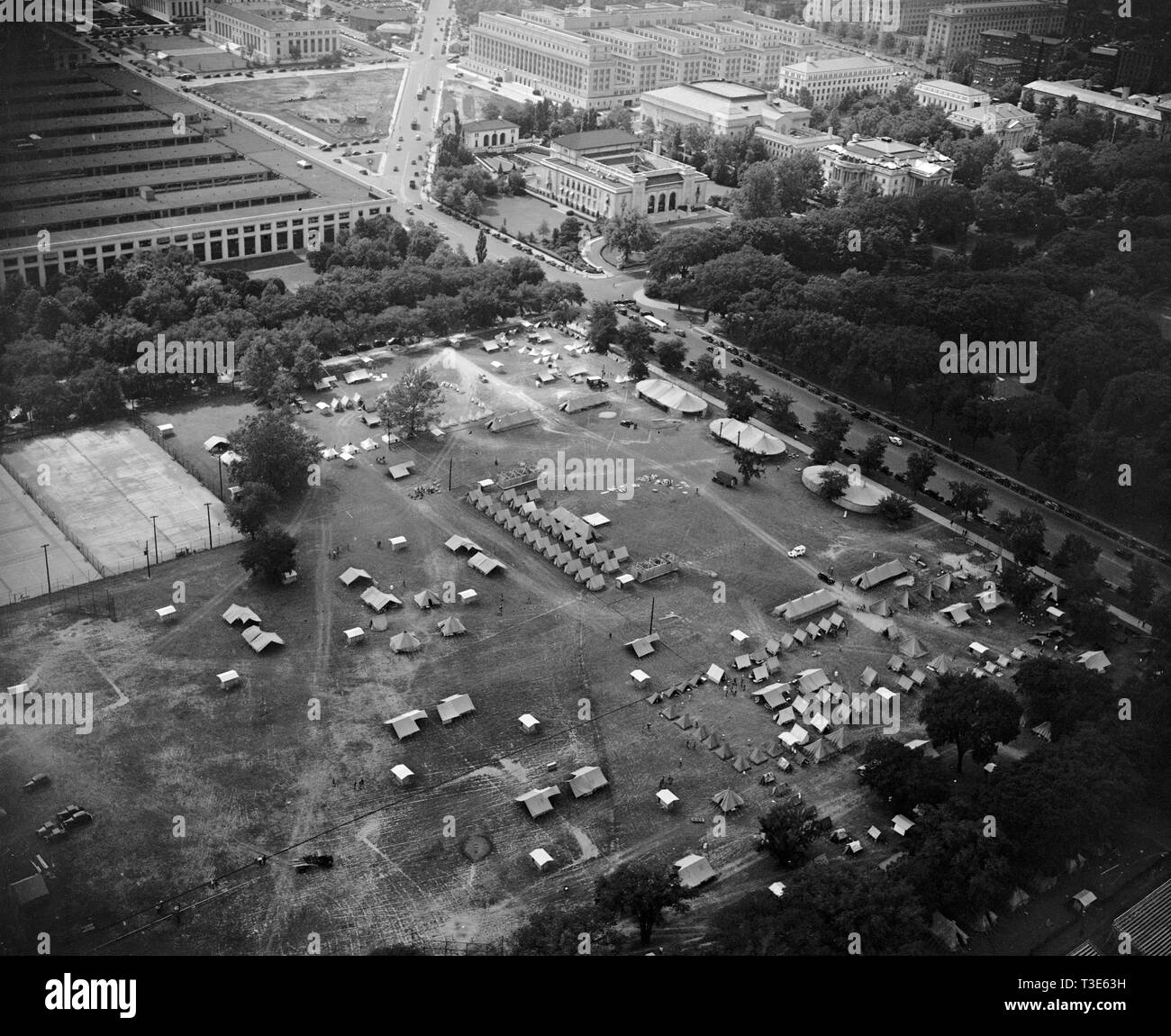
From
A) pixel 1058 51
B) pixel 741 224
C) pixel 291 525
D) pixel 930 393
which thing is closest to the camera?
pixel 291 525


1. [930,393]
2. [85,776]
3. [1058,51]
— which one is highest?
[1058,51]

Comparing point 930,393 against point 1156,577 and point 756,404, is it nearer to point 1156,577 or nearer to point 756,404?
point 756,404

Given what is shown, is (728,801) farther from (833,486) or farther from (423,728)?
(833,486)

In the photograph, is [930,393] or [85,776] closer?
[85,776]

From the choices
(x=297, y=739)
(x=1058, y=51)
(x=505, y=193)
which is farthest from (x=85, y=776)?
(x=1058, y=51)

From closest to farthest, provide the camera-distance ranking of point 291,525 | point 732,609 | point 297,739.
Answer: point 297,739
point 732,609
point 291,525

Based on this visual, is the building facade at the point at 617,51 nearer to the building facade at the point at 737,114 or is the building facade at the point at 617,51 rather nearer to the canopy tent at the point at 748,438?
the building facade at the point at 737,114

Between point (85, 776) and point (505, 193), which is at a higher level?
point (505, 193)
